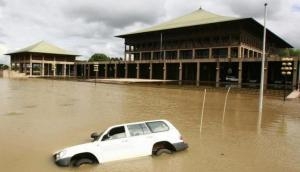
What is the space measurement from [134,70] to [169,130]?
2882 inches

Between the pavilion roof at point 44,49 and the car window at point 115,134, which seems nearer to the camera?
the car window at point 115,134

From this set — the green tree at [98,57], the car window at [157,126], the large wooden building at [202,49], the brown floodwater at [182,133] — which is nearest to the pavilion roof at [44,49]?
the large wooden building at [202,49]

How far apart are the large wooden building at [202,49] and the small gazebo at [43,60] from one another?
1358cm

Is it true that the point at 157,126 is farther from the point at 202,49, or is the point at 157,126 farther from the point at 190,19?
the point at 190,19

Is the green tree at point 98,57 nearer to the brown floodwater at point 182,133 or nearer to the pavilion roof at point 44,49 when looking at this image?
the pavilion roof at point 44,49

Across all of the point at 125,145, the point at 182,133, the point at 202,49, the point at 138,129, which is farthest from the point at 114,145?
the point at 202,49

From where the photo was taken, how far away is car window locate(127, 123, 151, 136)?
1207 cm

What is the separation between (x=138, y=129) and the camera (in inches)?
482

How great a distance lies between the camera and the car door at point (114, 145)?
37.5 ft

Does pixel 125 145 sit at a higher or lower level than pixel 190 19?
lower

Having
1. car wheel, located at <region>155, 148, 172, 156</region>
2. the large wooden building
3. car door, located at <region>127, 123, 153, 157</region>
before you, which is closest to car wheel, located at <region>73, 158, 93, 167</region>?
car door, located at <region>127, 123, 153, 157</region>

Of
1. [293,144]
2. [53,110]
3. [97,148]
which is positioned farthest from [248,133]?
[53,110]

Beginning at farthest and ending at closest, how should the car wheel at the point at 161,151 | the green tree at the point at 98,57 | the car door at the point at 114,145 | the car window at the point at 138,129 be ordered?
the green tree at the point at 98,57 → the car wheel at the point at 161,151 → the car window at the point at 138,129 → the car door at the point at 114,145

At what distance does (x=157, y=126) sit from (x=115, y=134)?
173 centimetres
